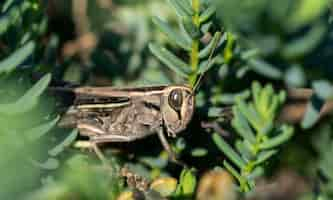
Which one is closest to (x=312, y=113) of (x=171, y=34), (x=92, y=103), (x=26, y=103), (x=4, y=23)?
(x=171, y=34)

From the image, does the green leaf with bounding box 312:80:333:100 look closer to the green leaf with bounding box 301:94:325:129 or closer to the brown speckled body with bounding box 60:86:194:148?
the green leaf with bounding box 301:94:325:129

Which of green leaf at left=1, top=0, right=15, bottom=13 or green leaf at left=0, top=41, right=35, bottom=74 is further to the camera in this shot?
green leaf at left=1, top=0, right=15, bottom=13

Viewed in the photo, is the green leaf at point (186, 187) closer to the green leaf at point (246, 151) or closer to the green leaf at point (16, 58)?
the green leaf at point (246, 151)

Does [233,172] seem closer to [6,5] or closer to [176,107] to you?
[6,5]

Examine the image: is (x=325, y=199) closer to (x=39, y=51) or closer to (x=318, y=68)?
(x=318, y=68)

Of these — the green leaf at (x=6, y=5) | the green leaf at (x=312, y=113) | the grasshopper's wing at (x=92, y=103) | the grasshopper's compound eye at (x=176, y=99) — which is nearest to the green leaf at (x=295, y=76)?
the green leaf at (x=312, y=113)

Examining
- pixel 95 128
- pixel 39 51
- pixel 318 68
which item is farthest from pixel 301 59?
pixel 95 128

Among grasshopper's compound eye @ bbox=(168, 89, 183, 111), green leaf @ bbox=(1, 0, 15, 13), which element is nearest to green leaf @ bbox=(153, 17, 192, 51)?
green leaf @ bbox=(1, 0, 15, 13)

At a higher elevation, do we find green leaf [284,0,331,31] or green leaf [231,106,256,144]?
green leaf [284,0,331,31]
